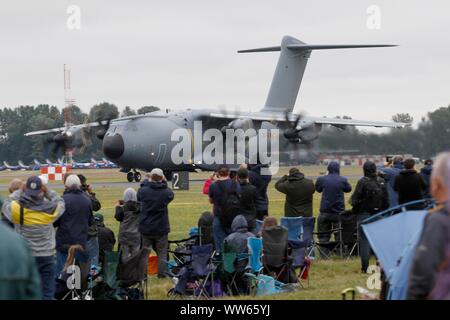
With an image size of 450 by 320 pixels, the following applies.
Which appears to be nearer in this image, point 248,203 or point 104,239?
point 104,239

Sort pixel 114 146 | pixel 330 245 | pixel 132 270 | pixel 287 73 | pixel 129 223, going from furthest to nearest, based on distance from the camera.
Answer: pixel 287 73 < pixel 114 146 < pixel 330 245 < pixel 129 223 < pixel 132 270

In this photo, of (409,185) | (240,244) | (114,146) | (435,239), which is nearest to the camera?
(435,239)

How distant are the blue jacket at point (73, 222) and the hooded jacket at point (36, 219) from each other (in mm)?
1055

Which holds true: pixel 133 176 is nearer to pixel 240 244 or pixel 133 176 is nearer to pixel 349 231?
pixel 349 231

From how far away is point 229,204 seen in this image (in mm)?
14430

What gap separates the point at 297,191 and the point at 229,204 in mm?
2484

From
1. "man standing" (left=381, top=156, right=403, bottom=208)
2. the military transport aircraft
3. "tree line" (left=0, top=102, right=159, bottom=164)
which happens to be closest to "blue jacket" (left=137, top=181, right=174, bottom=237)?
"man standing" (left=381, top=156, right=403, bottom=208)

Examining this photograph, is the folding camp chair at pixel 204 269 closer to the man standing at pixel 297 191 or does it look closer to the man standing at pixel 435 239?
the man standing at pixel 297 191

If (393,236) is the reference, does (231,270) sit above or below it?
below

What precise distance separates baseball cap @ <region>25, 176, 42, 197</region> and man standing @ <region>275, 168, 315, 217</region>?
6885 mm

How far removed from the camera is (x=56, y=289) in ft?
37.6

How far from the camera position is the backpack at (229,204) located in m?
14.4

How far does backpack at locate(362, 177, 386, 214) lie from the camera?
15.0m

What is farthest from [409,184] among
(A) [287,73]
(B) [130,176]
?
(A) [287,73]
